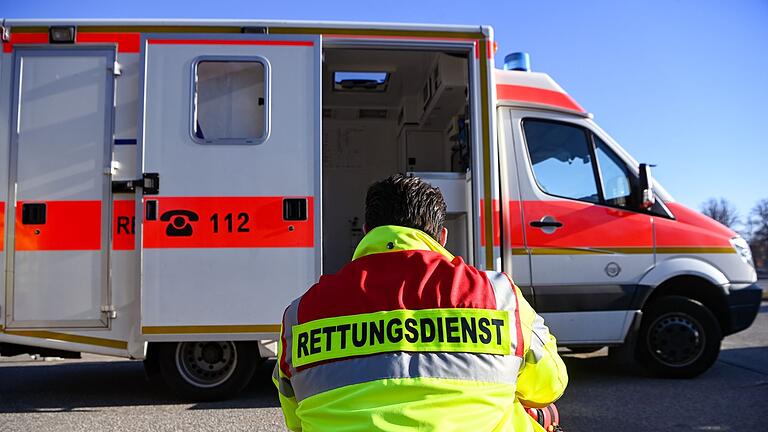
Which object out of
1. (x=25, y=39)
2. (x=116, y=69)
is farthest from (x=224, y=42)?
(x=25, y=39)

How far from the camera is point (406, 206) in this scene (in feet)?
5.90

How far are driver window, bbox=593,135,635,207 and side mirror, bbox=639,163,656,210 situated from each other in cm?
10

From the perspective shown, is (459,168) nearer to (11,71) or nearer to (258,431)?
(258,431)

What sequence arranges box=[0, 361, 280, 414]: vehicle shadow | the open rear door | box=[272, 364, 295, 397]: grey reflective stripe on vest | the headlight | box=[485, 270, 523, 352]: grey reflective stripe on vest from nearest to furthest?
box=[485, 270, 523, 352]: grey reflective stripe on vest < box=[272, 364, 295, 397]: grey reflective stripe on vest < the open rear door < box=[0, 361, 280, 414]: vehicle shadow < the headlight

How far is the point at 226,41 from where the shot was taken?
4586 millimetres

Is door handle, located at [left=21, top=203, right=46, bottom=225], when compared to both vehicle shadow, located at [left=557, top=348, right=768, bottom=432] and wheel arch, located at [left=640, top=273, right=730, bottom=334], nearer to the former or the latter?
vehicle shadow, located at [left=557, top=348, right=768, bottom=432]

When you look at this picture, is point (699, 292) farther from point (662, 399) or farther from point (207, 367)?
point (207, 367)

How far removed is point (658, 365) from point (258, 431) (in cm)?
342

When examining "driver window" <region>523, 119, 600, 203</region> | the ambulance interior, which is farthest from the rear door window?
"driver window" <region>523, 119, 600, 203</region>

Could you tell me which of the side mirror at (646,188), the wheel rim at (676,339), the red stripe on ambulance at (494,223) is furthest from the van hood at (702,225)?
the red stripe on ambulance at (494,223)

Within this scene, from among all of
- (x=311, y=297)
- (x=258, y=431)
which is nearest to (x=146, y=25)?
(x=258, y=431)

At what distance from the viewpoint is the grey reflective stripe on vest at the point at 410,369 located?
A: 1.50 meters

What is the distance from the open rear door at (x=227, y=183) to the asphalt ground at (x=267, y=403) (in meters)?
0.63

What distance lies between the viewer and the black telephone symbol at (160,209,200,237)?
4426 mm
